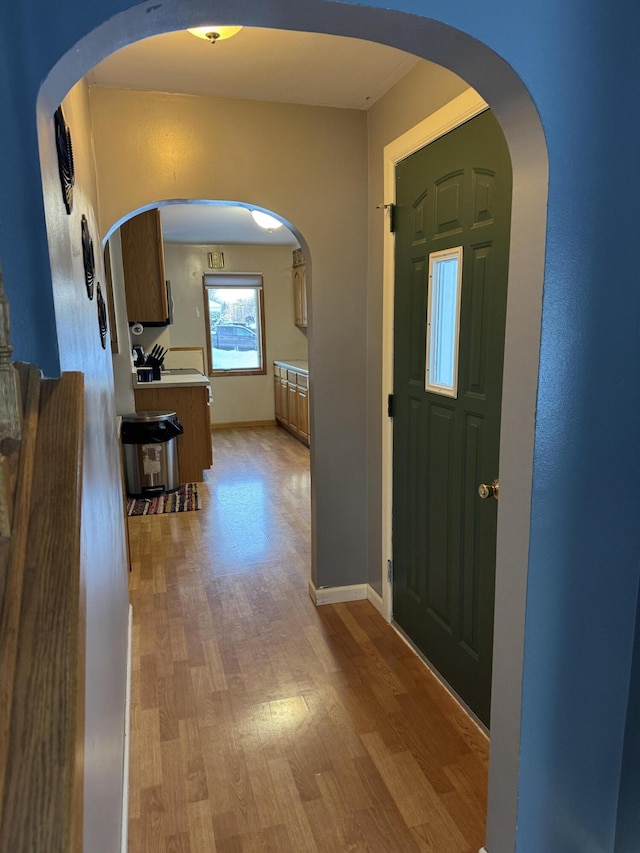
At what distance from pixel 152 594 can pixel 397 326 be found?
1.93m

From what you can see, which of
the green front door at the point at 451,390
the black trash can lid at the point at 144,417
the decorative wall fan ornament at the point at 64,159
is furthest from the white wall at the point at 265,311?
the decorative wall fan ornament at the point at 64,159

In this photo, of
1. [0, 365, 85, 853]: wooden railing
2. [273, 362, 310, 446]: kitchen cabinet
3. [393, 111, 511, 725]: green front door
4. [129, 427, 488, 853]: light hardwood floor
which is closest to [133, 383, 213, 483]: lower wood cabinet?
[273, 362, 310, 446]: kitchen cabinet

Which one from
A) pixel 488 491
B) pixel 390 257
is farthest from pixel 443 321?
pixel 488 491

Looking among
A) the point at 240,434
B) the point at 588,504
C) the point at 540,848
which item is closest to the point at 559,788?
the point at 540,848

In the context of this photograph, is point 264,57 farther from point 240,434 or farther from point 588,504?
point 240,434

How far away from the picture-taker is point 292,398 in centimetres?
663

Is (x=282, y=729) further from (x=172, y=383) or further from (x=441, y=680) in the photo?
(x=172, y=383)

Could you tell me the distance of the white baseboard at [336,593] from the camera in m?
2.86

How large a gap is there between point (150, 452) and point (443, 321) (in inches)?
124

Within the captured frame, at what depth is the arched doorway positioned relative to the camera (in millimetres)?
1004

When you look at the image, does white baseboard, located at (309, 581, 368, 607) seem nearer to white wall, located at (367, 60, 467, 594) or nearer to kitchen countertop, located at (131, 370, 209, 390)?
white wall, located at (367, 60, 467, 594)

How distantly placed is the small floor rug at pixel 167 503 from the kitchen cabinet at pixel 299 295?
3.05 metres

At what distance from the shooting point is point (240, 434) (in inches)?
281

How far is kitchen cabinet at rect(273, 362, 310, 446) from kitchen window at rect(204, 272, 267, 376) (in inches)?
16.5
